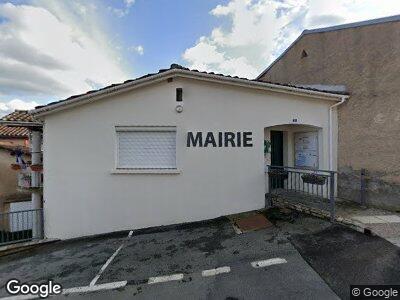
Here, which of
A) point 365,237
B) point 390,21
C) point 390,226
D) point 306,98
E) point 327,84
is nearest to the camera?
point 365,237

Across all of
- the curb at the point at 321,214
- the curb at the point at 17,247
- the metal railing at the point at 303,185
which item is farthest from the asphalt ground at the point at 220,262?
the metal railing at the point at 303,185

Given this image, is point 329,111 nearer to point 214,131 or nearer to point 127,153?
point 214,131

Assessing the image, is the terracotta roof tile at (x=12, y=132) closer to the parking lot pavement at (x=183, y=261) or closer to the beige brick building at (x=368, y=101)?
the parking lot pavement at (x=183, y=261)

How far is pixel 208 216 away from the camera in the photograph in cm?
723

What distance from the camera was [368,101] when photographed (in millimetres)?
6984

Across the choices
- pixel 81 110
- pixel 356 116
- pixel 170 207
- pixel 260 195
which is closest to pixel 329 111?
pixel 356 116

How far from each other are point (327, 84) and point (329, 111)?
1.05 meters

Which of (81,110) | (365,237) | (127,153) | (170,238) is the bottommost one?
(170,238)

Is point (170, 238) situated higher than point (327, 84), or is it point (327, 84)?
point (327, 84)

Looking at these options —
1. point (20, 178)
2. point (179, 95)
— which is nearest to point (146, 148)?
point (179, 95)

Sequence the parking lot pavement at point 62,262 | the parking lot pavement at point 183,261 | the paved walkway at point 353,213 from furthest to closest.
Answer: the paved walkway at point 353,213 → the parking lot pavement at point 62,262 → the parking lot pavement at point 183,261

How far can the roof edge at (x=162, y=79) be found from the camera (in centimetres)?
665
